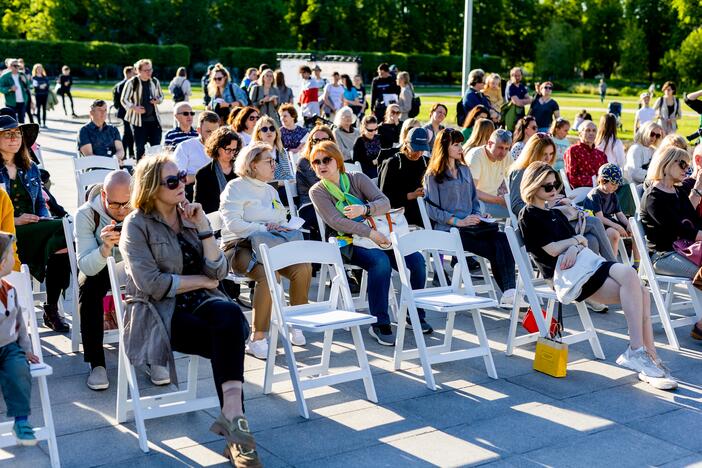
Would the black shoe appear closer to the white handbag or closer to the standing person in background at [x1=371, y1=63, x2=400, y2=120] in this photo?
the white handbag

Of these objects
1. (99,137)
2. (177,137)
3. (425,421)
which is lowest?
(425,421)

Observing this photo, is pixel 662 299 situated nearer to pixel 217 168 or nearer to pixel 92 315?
pixel 217 168

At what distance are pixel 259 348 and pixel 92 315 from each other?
1.24m

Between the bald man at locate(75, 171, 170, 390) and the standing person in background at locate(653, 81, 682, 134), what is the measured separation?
→ 51.0 ft

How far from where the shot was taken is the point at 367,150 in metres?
10.9

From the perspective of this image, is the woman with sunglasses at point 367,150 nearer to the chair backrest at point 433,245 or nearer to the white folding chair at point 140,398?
the chair backrest at point 433,245

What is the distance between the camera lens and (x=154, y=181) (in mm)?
5027

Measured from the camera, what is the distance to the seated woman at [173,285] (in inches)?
191

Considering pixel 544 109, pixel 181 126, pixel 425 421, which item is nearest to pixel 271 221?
pixel 425 421

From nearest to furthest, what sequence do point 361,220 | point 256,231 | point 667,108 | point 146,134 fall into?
point 256,231
point 361,220
point 146,134
point 667,108

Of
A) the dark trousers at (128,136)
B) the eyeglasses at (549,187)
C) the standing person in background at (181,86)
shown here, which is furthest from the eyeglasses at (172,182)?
the standing person in background at (181,86)

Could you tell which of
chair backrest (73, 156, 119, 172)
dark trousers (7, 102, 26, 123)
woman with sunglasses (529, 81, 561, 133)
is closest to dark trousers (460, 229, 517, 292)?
chair backrest (73, 156, 119, 172)

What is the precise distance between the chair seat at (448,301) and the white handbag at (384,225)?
0.68 metres

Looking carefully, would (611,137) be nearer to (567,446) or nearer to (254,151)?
(254,151)
